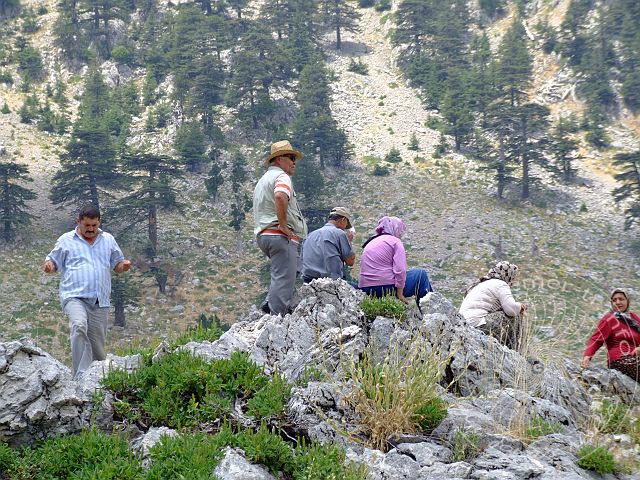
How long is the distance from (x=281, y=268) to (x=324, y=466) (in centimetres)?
332

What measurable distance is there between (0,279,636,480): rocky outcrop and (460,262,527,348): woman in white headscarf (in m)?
1.25

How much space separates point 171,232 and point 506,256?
68.8 feet

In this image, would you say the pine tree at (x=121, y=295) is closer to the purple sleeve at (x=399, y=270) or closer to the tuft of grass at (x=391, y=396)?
the purple sleeve at (x=399, y=270)

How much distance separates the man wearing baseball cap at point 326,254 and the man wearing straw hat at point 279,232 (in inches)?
45.8

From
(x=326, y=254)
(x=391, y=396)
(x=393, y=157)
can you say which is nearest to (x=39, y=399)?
(x=391, y=396)

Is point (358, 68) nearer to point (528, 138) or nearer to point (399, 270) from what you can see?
point (528, 138)

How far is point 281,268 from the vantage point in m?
7.33

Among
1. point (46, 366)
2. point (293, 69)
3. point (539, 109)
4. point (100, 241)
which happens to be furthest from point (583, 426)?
point (293, 69)

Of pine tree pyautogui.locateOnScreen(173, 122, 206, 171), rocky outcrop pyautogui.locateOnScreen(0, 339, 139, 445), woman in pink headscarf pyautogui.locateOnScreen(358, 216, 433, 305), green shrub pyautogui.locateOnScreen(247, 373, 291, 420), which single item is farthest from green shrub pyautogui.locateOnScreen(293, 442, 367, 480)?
pine tree pyautogui.locateOnScreen(173, 122, 206, 171)

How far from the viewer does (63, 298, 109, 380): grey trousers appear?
6525 mm

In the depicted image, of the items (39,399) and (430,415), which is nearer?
(39,399)

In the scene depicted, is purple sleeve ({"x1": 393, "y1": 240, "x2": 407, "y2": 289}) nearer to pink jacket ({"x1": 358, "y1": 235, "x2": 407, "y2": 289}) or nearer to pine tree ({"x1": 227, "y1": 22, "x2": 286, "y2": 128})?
pink jacket ({"x1": 358, "y1": 235, "x2": 407, "y2": 289})

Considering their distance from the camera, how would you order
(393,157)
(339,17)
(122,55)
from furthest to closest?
(339,17) < (122,55) < (393,157)

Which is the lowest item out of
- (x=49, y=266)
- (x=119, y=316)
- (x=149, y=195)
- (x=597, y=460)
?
(x=119, y=316)
